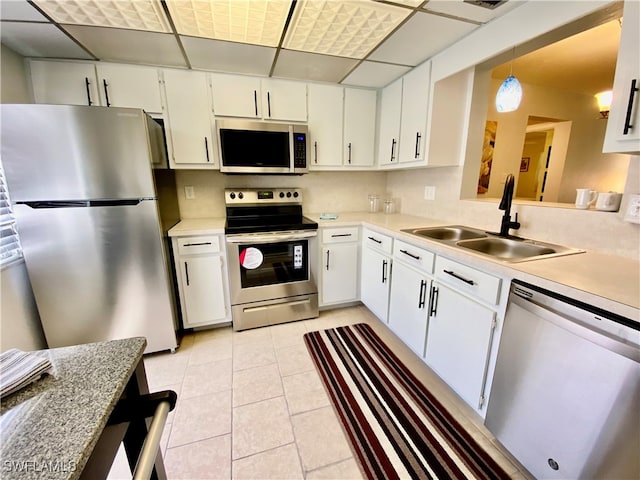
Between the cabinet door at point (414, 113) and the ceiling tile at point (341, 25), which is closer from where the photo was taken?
the ceiling tile at point (341, 25)

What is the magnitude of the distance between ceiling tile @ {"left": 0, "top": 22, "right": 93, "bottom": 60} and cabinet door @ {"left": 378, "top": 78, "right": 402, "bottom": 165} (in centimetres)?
246

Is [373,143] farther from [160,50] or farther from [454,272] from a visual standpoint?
[160,50]

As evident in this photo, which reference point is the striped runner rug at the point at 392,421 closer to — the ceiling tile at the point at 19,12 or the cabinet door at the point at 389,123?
the cabinet door at the point at 389,123

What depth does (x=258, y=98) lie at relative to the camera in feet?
7.79

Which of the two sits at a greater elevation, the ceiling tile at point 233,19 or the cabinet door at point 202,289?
the ceiling tile at point 233,19

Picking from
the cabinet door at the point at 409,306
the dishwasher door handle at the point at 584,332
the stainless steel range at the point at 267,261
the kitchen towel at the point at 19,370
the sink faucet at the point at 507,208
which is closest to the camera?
the kitchen towel at the point at 19,370

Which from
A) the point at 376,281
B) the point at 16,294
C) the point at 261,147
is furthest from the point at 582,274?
the point at 16,294

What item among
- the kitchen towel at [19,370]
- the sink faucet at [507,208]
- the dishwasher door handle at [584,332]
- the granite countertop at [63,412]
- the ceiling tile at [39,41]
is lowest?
the dishwasher door handle at [584,332]

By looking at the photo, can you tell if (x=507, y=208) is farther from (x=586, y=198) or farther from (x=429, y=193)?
(x=429, y=193)

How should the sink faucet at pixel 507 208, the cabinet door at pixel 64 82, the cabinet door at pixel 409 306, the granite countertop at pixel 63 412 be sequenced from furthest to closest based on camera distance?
the cabinet door at pixel 64 82 < the cabinet door at pixel 409 306 < the sink faucet at pixel 507 208 < the granite countertop at pixel 63 412

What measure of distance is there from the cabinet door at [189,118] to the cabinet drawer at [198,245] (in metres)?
0.69

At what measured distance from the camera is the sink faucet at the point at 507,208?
1675mm

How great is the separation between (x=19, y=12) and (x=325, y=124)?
6.80 feet

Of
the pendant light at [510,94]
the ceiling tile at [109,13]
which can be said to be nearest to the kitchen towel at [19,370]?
the ceiling tile at [109,13]
